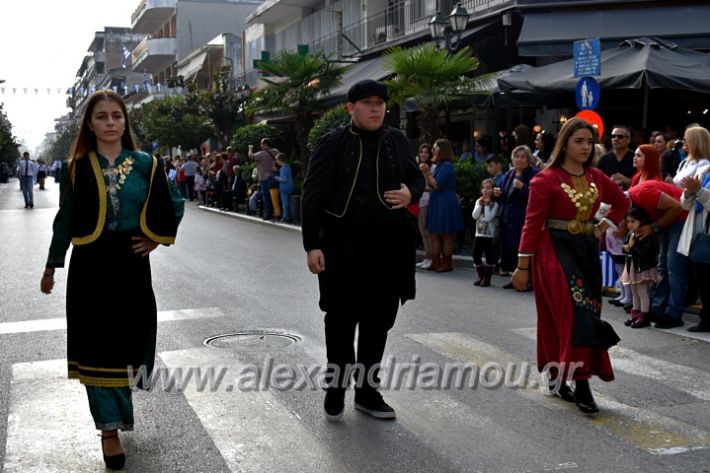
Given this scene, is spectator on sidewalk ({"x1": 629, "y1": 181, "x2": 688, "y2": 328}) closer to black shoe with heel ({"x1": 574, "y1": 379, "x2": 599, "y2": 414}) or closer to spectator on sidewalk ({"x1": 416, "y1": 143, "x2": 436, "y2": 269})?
black shoe with heel ({"x1": 574, "y1": 379, "x2": 599, "y2": 414})

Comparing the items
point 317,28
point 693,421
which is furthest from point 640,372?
point 317,28

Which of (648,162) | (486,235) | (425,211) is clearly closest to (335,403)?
(648,162)

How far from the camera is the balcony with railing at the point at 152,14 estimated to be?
6241 cm

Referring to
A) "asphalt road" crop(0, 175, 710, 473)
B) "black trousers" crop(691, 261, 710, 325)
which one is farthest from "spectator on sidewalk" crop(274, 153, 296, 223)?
"black trousers" crop(691, 261, 710, 325)

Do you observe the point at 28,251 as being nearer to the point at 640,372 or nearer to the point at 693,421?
the point at 640,372

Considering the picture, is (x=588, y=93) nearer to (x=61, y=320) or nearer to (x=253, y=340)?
(x=253, y=340)

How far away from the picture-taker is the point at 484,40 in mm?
21891

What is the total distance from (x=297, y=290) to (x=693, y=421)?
18.3 feet

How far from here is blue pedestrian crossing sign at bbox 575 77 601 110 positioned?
12492 millimetres

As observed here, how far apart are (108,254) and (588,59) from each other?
9733mm

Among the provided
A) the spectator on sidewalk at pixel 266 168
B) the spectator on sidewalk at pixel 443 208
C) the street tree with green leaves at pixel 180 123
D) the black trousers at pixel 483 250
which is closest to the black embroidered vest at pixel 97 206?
the black trousers at pixel 483 250

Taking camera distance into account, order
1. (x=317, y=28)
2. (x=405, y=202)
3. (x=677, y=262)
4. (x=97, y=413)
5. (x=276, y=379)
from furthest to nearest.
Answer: (x=317, y=28)
(x=677, y=262)
(x=276, y=379)
(x=405, y=202)
(x=97, y=413)

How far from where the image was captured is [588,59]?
41.6 feet

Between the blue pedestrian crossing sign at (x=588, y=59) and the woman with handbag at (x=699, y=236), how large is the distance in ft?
16.1
